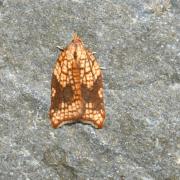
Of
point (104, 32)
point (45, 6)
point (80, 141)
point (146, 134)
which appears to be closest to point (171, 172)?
point (146, 134)

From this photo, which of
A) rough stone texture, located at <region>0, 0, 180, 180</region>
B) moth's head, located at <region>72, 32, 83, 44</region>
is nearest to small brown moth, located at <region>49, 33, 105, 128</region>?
moth's head, located at <region>72, 32, 83, 44</region>

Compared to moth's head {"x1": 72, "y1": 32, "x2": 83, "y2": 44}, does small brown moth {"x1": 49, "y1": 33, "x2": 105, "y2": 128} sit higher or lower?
lower

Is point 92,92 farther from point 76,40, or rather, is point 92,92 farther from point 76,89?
point 76,40

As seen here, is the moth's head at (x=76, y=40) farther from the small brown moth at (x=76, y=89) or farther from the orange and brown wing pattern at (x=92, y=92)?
the orange and brown wing pattern at (x=92, y=92)

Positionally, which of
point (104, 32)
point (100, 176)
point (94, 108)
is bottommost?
point (100, 176)

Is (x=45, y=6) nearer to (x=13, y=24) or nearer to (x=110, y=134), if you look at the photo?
(x=13, y=24)

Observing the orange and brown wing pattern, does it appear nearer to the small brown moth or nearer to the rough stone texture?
the small brown moth

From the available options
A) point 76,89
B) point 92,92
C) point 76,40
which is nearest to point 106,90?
point 92,92
